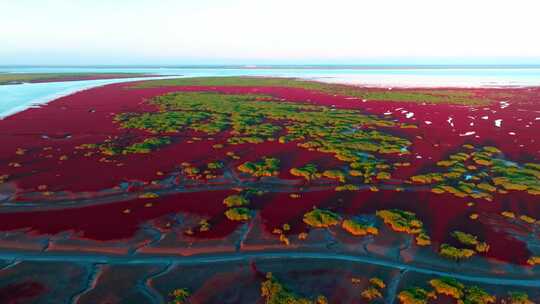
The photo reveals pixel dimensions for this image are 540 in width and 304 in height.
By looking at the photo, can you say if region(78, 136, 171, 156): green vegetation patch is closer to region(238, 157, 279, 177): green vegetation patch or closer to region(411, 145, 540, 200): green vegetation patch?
region(238, 157, 279, 177): green vegetation patch

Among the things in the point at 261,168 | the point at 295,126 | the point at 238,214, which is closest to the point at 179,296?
the point at 238,214

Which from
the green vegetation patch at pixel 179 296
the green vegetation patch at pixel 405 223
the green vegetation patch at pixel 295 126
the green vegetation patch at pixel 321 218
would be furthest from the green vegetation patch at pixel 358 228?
the green vegetation patch at pixel 179 296

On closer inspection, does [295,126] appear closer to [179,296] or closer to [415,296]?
[415,296]

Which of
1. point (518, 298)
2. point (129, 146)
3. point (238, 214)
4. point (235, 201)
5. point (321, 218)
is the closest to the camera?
point (518, 298)

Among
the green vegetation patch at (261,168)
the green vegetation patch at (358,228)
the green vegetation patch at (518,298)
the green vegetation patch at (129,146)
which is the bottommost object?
the green vegetation patch at (518,298)

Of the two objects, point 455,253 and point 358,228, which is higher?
point 358,228

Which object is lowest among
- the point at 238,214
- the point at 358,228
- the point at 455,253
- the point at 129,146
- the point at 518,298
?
the point at 518,298

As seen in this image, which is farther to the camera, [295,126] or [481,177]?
[295,126]

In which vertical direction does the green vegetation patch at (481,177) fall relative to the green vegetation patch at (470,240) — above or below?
above

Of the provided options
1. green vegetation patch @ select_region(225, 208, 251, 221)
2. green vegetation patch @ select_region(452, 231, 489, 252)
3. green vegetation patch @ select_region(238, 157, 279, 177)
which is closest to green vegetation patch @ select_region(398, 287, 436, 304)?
green vegetation patch @ select_region(452, 231, 489, 252)

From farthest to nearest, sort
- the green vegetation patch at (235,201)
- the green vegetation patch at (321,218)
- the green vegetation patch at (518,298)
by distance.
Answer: the green vegetation patch at (235,201), the green vegetation patch at (321,218), the green vegetation patch at (518,298)

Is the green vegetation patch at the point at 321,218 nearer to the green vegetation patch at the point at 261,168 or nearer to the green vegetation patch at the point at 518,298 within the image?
the green vegetation patch at the point at 261,168
